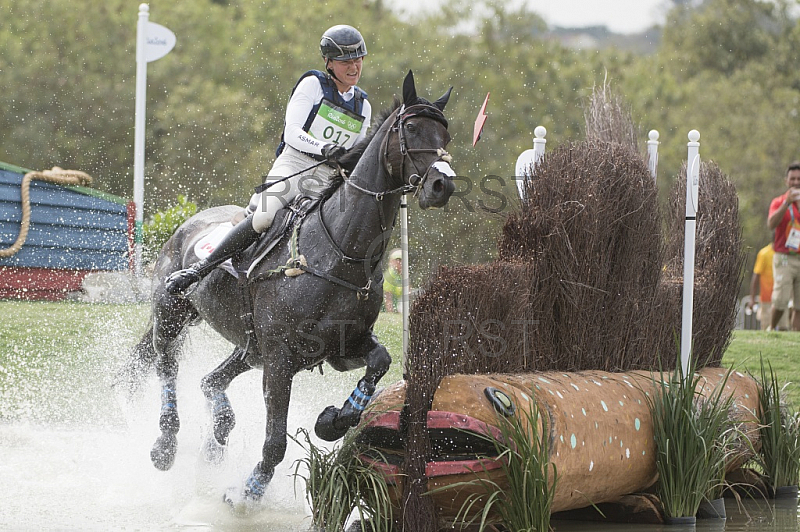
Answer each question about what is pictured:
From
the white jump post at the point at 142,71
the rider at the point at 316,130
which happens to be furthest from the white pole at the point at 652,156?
the white jump post at the point at 142,71

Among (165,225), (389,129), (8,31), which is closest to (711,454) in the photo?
(389,129)

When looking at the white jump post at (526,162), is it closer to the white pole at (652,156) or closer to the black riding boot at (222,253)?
the white pole at (652,156)

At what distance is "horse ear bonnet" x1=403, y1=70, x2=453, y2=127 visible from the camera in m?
4.89

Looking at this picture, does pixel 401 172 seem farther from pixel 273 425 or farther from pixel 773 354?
pixel 773 354

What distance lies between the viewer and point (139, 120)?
13.9 m

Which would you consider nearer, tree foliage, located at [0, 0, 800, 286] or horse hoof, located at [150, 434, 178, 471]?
horse hoof, located at [150, 434, 178, 471]

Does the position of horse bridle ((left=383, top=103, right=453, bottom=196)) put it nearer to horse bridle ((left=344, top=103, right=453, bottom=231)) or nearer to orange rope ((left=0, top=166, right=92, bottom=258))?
horse bridle ((left=344, top=103, right=453, bottom=231))

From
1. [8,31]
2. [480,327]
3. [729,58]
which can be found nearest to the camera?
[480,327]

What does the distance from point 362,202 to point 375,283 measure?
45 cm

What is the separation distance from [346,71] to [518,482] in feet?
8.22

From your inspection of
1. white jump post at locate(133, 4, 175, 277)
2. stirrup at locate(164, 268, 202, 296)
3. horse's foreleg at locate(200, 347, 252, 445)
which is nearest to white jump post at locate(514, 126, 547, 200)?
stirrup at locate(164, 268, 202, 296)

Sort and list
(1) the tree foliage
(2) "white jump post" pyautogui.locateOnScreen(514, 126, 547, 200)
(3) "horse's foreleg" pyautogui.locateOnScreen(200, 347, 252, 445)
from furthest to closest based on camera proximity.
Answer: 1. (1) the tree foliage
2. (3) "horse's foreleg" pyautogui.locateOnScreen(200, 347, 252, 445)
3. (2) "white jump post" pyautogui.locateOnScreen(514, 126, 547, 200)

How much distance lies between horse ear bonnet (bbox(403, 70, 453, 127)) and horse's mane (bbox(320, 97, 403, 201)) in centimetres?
23

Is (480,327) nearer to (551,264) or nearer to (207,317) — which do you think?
(551,264)
